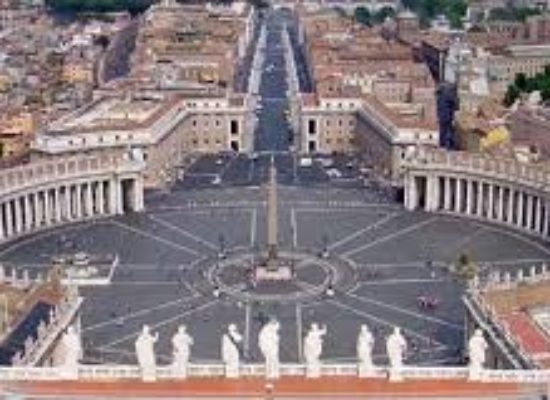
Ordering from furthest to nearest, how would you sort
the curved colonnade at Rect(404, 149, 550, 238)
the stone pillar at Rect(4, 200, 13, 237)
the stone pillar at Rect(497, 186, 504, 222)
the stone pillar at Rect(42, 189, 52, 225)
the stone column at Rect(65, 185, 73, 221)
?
1. the stone column at Rect(65, 185, 73, 221)
2. the stone pillar at Rect(42, 189, 52, 225)
3. the stone pillar at Rect(497, 186, 504, 222)
4. the curved colonnade at Rect(404, 149, 550, 238)
5. the stone pillar at Rect(4, 200, 13, 237)

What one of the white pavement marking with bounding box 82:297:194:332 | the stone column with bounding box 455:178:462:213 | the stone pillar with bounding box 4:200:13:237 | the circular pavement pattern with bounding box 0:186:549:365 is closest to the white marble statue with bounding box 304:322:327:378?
the circular pavement pattern with bounding box 0:186:549:365

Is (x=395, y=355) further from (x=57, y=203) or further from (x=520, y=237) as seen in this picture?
(x=57, y=203)

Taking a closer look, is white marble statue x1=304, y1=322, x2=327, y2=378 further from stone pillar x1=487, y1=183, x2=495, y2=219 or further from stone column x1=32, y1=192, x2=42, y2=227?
stone column x1=32, y1=192, x2=42, y2=227

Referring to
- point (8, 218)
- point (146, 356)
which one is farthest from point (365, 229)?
point (146, 356)

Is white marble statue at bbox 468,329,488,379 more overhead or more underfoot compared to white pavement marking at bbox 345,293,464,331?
more overhead

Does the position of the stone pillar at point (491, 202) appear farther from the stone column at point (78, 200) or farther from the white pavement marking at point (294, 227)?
the stone column at point (78, 200)

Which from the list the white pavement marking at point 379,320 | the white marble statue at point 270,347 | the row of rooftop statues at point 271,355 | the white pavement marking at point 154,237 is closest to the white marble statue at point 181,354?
the row of rooftop statues at point 271,355

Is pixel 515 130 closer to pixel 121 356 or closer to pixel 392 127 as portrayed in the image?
pixel 392 127
